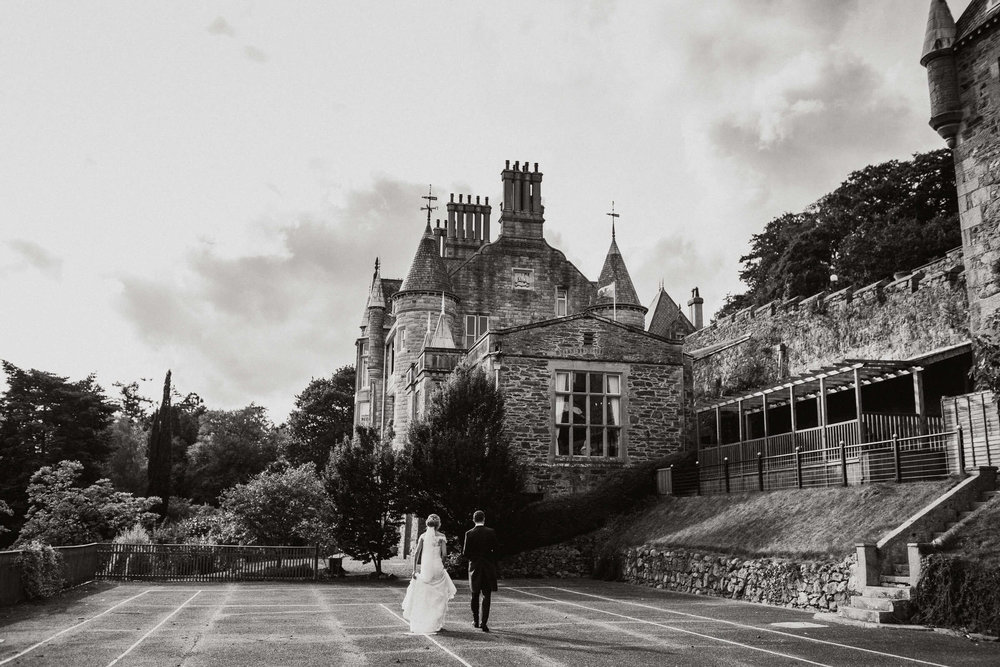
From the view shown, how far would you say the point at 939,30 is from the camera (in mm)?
20062

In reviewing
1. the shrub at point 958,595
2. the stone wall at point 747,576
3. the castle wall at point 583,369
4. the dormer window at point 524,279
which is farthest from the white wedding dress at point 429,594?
the dormer window at point 524,279

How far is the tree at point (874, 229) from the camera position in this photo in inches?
1378

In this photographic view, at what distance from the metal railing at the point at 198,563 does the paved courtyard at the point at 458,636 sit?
6.01 metres

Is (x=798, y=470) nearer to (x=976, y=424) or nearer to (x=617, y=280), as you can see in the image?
(x=976, y=424)

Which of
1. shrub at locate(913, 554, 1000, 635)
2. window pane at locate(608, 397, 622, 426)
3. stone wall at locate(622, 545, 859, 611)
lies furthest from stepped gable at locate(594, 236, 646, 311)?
shrub at locate(913, 554, 1000, 635)

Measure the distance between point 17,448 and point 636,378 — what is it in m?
34.6

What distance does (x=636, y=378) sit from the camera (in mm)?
27078

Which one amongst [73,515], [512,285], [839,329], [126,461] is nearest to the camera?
[73,515]

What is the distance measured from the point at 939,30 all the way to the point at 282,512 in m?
22.1

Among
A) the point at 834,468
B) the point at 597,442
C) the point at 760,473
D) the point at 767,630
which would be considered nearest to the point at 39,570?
the point at 767,630

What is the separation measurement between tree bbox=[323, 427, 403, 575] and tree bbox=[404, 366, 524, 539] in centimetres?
120

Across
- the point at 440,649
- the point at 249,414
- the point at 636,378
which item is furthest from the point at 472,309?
the point at 249,414

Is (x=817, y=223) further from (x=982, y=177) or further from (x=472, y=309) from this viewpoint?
(x=982, y=177)

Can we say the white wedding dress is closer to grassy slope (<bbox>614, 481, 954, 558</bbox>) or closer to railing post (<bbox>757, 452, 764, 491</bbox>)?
grassy slope (<bbox>614, 481, 954, 558</bbox>)
